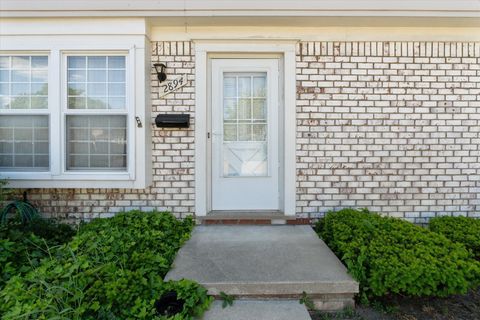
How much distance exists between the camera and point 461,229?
3.18 m

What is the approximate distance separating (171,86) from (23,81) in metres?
1.72

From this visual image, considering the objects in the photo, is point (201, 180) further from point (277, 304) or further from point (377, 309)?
point (377, 309)

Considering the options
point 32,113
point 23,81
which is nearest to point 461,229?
point 32,113

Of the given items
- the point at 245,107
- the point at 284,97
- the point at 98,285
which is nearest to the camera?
the point at 98,285

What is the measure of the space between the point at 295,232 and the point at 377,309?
46.4 inches

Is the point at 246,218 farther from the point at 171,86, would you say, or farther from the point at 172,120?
the point at 171,86

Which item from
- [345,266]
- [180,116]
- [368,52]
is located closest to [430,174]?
[368,52]

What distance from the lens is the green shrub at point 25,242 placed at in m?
2.40

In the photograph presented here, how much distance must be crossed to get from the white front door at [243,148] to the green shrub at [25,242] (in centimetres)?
178

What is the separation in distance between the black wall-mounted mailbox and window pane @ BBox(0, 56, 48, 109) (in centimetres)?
134

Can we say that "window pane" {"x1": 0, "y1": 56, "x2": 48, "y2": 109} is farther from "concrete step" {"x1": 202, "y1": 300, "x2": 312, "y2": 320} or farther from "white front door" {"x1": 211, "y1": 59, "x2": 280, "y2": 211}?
"concrete step" {"x1": 202, "y1": 300, "x2": 312, "y2": 320}

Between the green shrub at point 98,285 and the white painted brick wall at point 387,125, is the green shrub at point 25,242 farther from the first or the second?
the white painted brick wall at point 387,125

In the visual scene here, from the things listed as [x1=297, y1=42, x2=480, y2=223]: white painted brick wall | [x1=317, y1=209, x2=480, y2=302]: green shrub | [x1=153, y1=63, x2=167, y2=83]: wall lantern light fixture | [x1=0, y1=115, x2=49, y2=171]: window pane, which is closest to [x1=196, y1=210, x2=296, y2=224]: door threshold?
[x1=297, y1=42, x2=480, y2=223]: white painted brick wall
